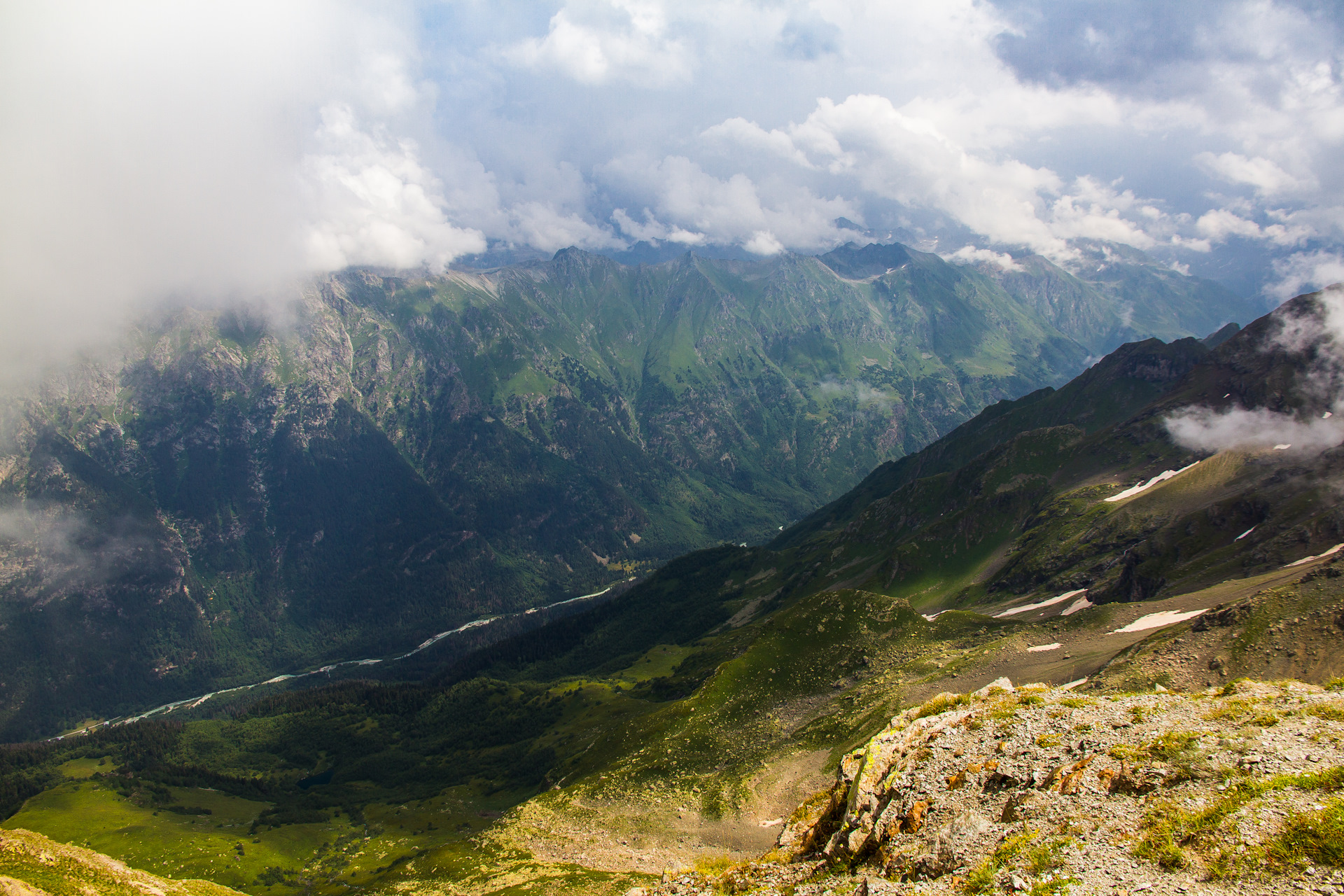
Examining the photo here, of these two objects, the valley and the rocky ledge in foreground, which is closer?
the rocky ledge in foreground

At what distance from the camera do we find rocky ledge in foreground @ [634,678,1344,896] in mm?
25125

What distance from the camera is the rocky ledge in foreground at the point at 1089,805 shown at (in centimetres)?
2512

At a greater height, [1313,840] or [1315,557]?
[1313,840]

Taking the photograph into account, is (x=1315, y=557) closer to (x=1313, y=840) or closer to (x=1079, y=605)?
(x=1079, y=605)

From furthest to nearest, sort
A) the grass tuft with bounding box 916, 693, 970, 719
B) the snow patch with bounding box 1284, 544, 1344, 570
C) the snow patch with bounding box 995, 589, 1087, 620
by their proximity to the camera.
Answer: the snow patch with bounding box 995, 589, 1087, 620, the snow patch with bounding box 1284, 544, 1344, 570, the grass tuft with bounding box 916, 693, 970, 719

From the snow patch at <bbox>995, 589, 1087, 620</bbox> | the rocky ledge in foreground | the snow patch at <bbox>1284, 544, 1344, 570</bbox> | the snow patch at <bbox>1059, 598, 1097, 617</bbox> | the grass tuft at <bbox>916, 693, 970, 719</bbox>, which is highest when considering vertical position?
the rocky ledge in foreground

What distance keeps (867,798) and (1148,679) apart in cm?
6568

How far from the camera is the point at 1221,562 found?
5635 inches

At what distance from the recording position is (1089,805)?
31156 millimetres

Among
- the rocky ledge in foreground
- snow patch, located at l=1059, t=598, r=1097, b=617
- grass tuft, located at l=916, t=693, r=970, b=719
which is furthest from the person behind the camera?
snow patch, located at l=1059, t=598, r=1097, b=617

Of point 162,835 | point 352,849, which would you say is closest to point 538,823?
point 352,849

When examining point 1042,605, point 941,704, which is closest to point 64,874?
point 941,704

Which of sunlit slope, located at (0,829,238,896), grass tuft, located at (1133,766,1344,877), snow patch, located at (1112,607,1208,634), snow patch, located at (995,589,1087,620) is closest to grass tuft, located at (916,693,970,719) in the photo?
grass tuft, located at (1133,766,1344,877)

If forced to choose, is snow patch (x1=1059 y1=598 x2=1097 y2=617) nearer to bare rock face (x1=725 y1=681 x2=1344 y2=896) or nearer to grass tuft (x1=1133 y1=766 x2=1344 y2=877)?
bare rock face (x1=725 y1=681 x2=1344 y2=896)
